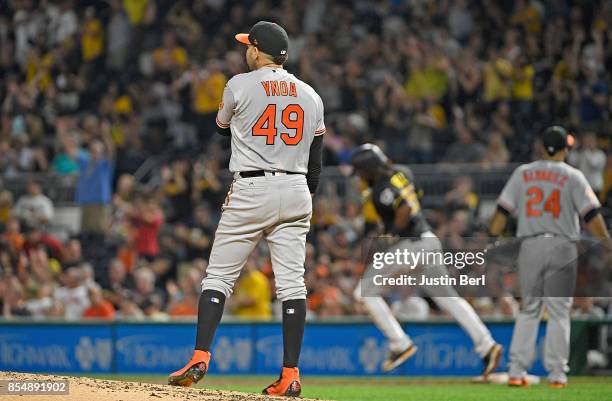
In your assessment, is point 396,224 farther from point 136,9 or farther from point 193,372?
point 136,9

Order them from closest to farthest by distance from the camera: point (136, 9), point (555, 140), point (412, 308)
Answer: point (555, 140), point (412, 308), point (136, 9)

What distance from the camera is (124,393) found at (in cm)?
750

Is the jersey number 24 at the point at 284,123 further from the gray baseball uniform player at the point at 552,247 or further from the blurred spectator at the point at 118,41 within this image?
the blurred spectator at the point at 118,41

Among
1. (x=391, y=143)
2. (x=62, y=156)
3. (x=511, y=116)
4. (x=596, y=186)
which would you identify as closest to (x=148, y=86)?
(x=62, y=156)

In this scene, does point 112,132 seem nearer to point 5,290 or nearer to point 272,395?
point 5,290

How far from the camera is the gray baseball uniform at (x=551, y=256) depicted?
10734 mm

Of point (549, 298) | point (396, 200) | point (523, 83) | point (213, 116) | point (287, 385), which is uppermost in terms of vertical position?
point (523, 83)

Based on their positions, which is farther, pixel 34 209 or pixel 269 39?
pixel 34 209

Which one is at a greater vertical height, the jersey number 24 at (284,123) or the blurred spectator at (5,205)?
the jersey number 24 at (284,123)

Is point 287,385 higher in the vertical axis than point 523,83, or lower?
lower

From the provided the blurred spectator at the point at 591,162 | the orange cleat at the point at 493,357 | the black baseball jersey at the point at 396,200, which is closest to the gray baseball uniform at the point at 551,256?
the orange cleat at the point at 493,357

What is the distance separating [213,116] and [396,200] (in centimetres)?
955

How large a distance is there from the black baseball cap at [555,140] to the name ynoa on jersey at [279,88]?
355 cm

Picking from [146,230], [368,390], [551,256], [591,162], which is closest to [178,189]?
[146,230]
